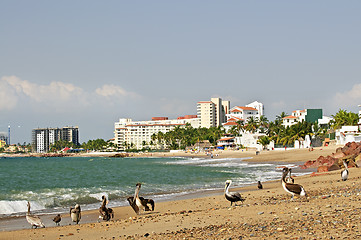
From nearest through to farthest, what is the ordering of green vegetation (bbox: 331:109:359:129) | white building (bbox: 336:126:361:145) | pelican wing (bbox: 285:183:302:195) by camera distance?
pelican wing (bbox: 285:183:302:195), white building (bbox: 336:126:361:145), green vegetation (bbox: 331:109:359:129)

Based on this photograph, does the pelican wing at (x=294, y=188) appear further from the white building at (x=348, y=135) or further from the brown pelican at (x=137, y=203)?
the white building at (x=348, y=135)

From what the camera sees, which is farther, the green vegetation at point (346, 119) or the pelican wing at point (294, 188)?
the green vegetation at point (346, 119)

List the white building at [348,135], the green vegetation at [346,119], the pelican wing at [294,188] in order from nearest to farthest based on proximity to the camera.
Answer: the pelican wing at [294,188] < the white building at [348,135] < the green vegetation at [346,119]

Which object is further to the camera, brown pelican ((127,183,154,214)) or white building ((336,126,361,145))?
white building ((336,126,361,145))

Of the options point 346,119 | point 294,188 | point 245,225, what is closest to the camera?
point 245,225

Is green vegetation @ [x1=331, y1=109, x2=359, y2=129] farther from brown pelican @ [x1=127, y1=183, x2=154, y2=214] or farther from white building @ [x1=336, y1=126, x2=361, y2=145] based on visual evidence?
brown pelican @ [x1=127, y1=183, x2=154, y2=214]

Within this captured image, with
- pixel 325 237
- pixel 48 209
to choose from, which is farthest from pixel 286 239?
pixel 48 209

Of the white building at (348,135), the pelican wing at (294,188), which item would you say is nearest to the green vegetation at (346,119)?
the white building at (348,135)

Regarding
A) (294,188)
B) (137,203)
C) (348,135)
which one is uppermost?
(348,135)

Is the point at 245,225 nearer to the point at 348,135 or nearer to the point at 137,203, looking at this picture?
the point at 137,203

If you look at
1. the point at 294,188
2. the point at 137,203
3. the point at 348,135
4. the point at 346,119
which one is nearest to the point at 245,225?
the point at 294,188

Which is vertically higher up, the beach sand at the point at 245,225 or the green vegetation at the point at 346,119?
the green vegetation at the point at 346,119

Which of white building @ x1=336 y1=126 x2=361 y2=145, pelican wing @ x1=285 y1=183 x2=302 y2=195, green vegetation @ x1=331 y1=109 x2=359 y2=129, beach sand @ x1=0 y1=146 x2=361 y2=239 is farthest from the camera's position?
green vegetation @ x1=331 y1=109 x2=359 y2=129

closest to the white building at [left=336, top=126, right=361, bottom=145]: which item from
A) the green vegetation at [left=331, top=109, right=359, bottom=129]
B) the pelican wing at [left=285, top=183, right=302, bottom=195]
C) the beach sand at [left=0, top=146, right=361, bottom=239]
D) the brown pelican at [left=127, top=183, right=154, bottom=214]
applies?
the green vegetation at [left=331, top=109, right=359, bottom=129]
